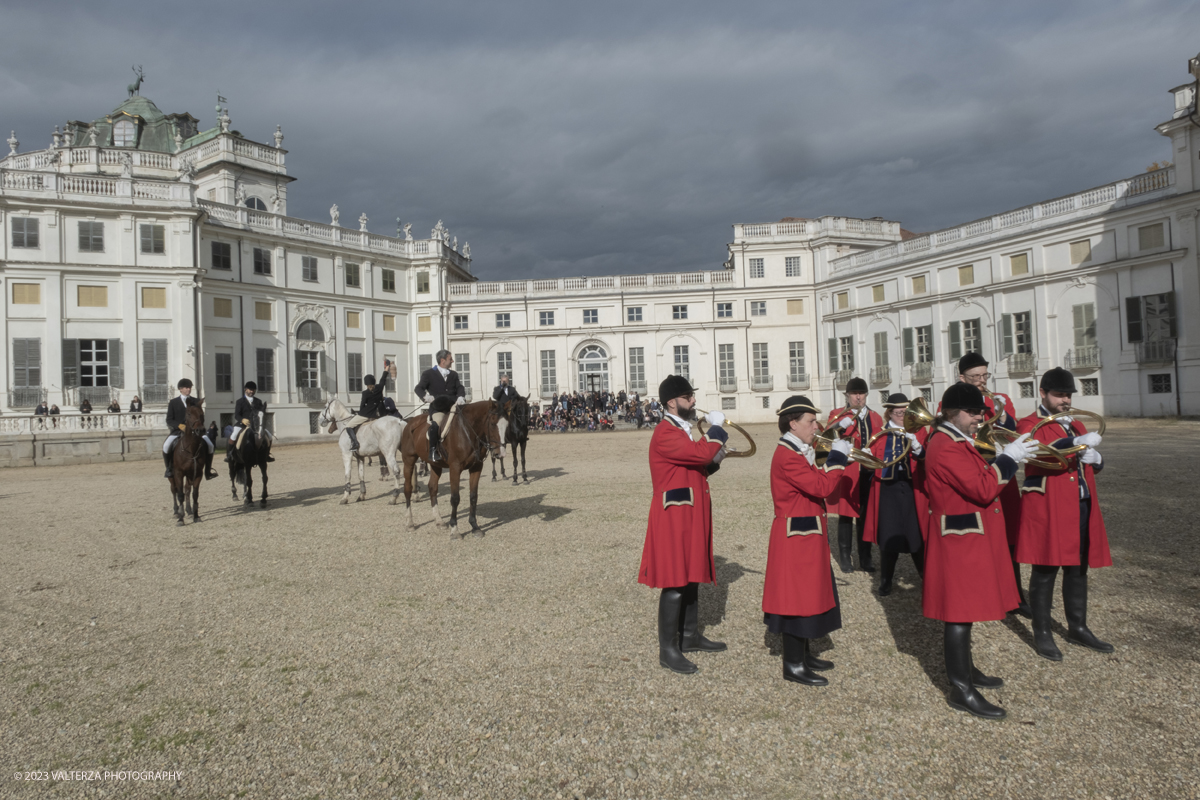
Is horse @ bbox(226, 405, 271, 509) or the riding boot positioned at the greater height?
horse @ bbox(226, 405, 271, 509)

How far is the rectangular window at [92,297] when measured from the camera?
96.9 feet

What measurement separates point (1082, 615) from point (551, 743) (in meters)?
3.79

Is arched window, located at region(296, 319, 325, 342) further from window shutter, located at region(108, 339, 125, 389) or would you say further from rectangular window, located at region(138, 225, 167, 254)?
window shutter, located at region(108, 339, 125, 389)

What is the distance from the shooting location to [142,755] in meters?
3.50

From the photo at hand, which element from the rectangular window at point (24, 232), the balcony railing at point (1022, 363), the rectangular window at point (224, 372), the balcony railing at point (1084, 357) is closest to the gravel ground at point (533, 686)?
the balcony railing at point (1084, 357)

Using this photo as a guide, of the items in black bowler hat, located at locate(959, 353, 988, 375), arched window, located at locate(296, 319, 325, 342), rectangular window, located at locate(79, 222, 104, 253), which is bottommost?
black bowler hat, located at locate(959, 353, 988, 375)

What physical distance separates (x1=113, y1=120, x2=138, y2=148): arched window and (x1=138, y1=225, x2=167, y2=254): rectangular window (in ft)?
64.5

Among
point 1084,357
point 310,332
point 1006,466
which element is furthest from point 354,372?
point 1006,466

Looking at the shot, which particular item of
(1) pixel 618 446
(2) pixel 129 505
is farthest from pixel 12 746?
(1) pixel 618 446

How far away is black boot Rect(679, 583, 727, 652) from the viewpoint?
4602 mm

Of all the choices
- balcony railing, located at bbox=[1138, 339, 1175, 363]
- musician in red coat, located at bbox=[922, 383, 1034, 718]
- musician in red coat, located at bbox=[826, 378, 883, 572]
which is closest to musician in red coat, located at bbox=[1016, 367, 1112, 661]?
musician in red coat, located at bbox=[922, 383, 1034, 718]

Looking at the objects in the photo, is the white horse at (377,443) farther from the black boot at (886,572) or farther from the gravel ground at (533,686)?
the black boot at (886,572)

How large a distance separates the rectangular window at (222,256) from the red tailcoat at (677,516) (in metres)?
37.1

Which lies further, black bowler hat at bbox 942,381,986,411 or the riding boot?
the riding boot
